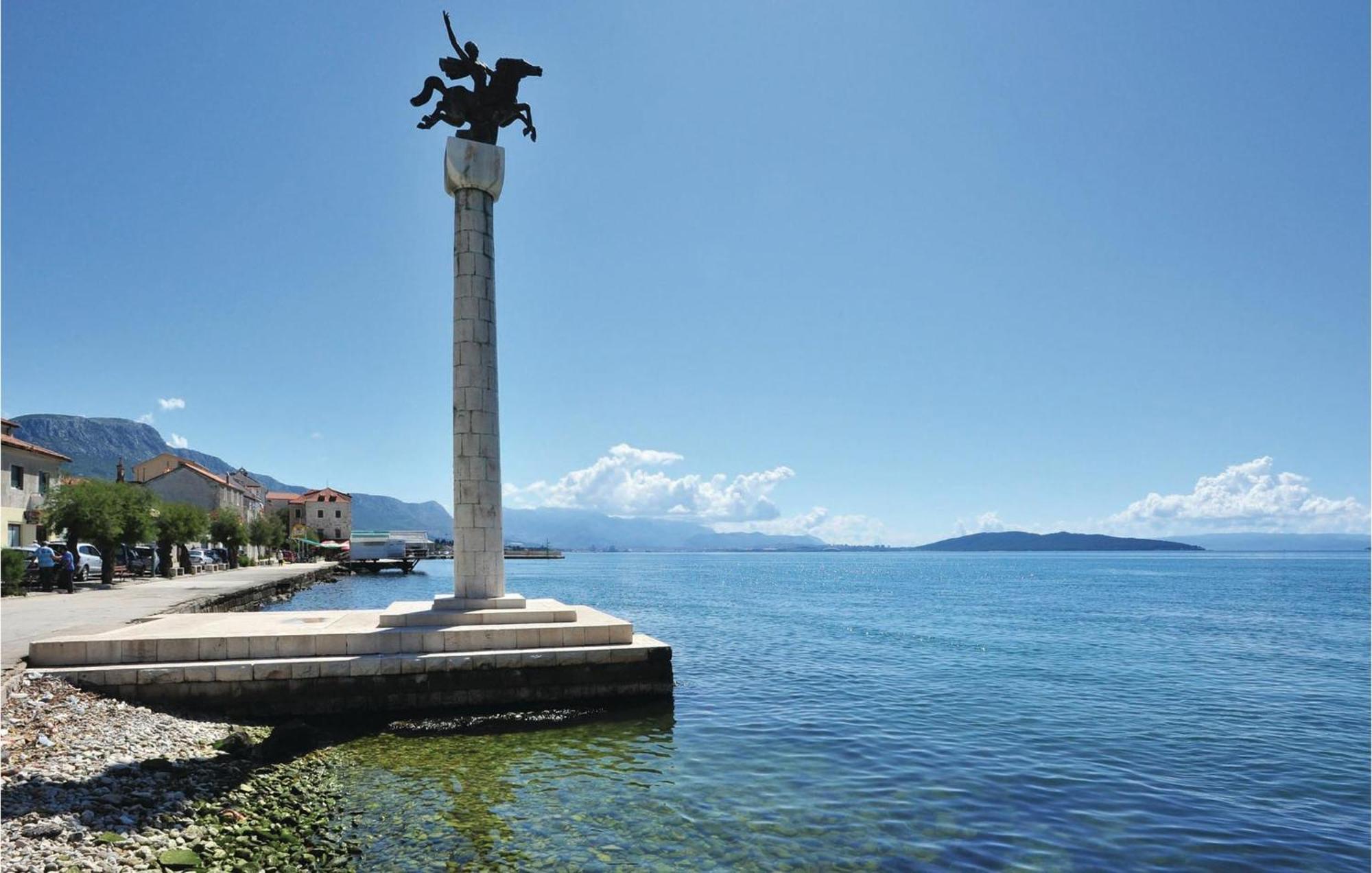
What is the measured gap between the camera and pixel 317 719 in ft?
46.6

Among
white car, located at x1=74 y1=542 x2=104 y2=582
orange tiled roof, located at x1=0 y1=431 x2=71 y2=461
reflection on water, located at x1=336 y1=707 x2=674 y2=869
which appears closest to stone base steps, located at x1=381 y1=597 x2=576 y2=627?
reflection on water, located at x1=336 y1=707 x2=674 y2=869

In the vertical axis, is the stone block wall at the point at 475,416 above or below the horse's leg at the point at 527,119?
below

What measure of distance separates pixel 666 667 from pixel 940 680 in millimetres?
8938

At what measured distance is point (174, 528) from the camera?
44812mm

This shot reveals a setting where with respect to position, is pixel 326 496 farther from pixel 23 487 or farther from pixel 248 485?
pixel 23 487

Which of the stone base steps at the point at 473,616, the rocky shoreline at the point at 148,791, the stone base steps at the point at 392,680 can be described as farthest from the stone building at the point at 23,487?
the rocky shoreline at the point at 148,791

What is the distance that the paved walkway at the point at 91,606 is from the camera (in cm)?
1723

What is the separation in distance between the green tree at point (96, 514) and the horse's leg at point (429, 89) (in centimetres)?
2643

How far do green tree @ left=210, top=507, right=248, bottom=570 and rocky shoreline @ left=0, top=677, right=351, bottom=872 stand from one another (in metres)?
54.2

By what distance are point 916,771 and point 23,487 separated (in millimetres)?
47849

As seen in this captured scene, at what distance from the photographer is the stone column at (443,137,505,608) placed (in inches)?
720

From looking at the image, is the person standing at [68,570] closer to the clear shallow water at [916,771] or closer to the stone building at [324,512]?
the clear shallow water at [916,771]

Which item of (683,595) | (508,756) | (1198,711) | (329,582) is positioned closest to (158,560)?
(329,582)

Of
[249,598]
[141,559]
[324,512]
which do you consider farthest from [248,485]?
[249,598]
